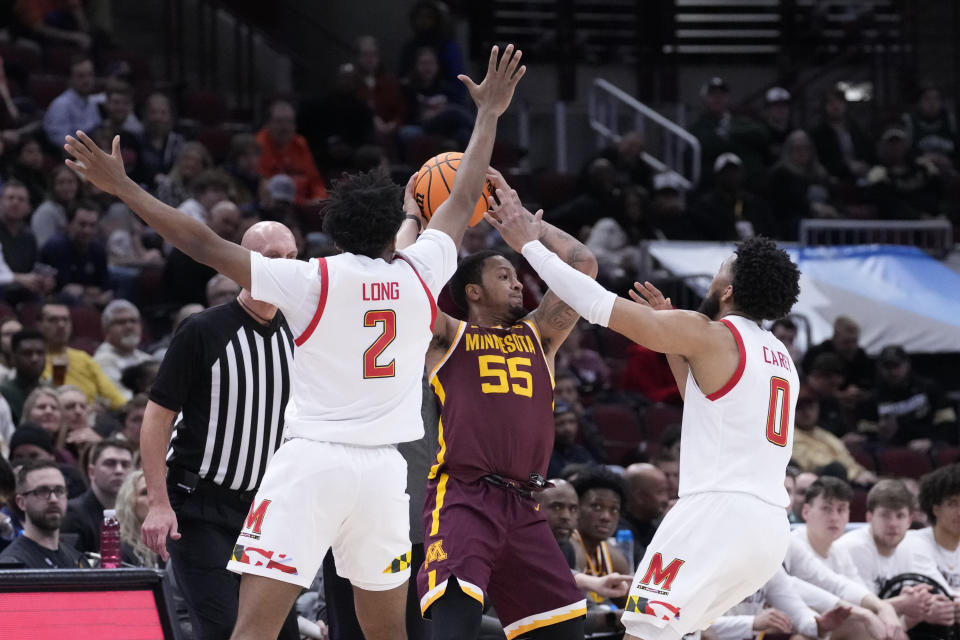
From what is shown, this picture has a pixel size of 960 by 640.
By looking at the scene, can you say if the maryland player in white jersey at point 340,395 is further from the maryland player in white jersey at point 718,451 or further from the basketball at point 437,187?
the basketball at point 437,187

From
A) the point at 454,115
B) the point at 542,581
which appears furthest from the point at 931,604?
the point at 454,115

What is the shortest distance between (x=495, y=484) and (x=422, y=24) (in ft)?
36.2

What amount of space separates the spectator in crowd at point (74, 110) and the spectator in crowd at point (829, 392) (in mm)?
6594

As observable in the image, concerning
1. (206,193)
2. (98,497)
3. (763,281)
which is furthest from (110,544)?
(206,193)

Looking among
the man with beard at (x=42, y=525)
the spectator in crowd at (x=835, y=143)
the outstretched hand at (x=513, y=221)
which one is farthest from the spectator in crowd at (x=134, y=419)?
the spectator in crowd at (x=835, y=143)

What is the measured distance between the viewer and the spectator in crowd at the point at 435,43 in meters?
16.4

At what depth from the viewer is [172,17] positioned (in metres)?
17.6

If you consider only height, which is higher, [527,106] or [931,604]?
[527,106]

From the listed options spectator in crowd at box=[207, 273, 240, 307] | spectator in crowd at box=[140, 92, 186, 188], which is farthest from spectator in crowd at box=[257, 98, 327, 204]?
spectator in crowd at box=[207, 273, 240, 307]

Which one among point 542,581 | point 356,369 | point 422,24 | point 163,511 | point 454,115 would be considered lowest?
point 542,581

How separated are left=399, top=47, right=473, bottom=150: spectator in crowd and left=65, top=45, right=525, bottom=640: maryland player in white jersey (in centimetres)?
989

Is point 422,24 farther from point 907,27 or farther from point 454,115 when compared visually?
point 907,27

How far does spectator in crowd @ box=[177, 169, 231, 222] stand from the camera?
12445 mm

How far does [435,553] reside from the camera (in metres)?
6.08
